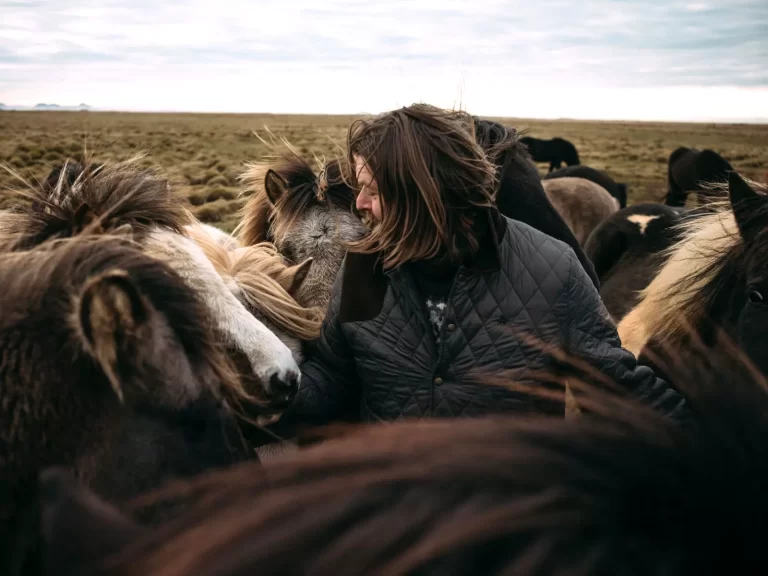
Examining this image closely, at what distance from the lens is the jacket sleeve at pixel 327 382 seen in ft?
7.38

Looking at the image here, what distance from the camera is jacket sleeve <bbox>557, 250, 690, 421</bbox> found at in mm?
2100

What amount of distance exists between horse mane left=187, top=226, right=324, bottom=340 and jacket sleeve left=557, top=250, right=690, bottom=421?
1.07m

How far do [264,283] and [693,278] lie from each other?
1.90m

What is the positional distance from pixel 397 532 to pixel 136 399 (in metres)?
0.85

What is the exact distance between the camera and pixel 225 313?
176 cm

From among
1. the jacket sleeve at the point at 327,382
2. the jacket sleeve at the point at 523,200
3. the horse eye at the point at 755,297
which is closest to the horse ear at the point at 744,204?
the horse eye at the point at 755,297

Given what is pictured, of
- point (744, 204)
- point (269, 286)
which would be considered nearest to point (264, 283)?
point (269, 286)

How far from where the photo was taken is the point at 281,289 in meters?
2.46

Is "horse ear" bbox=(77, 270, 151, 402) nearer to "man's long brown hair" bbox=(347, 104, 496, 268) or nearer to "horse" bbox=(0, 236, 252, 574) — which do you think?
"horse" bbox=(0, 236, 252, 574)

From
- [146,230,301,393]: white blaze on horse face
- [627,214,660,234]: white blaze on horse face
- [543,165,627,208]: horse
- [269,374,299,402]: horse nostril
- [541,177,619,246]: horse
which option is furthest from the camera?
[543,165,627,208]: horse

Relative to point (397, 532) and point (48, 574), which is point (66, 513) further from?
point (397, 532)

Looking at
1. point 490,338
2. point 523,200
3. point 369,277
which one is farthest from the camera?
point 523,200

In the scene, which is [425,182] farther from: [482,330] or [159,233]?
[159,233]

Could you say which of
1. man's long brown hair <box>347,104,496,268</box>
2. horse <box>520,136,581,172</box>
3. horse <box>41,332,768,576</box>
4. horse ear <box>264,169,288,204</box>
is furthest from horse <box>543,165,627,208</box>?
horse <box>520,136,581,172</box>
